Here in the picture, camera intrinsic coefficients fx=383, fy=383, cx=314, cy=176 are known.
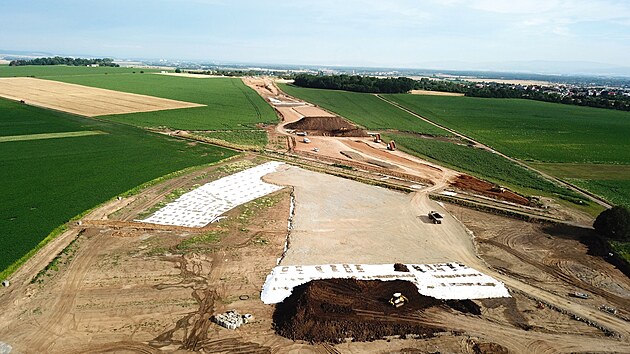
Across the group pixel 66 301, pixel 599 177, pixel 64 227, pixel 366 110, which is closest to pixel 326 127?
pixel 366 110

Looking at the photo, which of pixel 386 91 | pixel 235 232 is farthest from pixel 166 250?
pixel 386 91

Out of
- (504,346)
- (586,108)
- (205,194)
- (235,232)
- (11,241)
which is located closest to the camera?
(504,346)

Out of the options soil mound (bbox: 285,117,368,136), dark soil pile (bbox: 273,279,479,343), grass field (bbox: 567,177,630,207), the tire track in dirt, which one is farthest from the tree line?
dark soil pile (bbox: 273,279,479,343)

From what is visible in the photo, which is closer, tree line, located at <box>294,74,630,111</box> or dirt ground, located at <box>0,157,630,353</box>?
dirt ground, located at <box>0,157,630,353</box>

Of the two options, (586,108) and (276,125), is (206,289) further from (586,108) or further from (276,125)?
(586,108)

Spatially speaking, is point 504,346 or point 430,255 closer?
point 504,346

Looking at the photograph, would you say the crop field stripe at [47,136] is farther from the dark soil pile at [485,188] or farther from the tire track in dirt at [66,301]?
the dark soil pile at [485,188]

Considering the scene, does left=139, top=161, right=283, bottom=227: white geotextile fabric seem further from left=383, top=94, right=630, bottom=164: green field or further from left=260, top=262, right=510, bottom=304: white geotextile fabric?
left=383, top=94, right=630, bottom=164: green field
